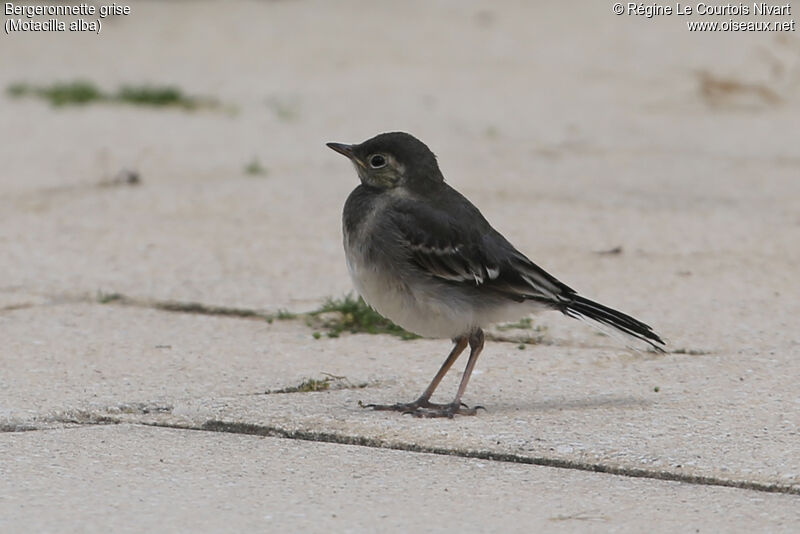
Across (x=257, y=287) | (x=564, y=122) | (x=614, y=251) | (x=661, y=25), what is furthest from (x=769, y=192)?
(x=661, y=25)

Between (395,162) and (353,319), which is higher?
(395,162)

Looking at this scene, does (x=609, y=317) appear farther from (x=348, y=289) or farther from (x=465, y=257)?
(x=348, y=289)

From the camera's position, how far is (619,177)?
9109 millimetres

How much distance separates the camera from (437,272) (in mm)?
4633

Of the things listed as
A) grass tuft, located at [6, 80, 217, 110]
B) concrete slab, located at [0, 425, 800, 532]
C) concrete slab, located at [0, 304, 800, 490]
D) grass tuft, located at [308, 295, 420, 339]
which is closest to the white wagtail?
concrete slab, located at [0, 304, 800, 490]

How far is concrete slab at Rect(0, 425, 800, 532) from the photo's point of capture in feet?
11.3

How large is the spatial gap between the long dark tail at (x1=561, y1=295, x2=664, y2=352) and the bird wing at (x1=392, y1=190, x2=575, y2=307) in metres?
0.04

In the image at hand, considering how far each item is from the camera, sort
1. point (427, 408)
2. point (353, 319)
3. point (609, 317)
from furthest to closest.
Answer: point (353, 319) < point (609, 317) < point (427, 408)

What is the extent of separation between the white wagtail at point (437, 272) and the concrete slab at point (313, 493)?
62 cm

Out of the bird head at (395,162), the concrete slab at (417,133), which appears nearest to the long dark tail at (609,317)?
the bird head at (395,162)

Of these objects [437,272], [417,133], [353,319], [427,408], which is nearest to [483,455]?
[427,408]

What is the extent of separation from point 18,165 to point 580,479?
6159 mm

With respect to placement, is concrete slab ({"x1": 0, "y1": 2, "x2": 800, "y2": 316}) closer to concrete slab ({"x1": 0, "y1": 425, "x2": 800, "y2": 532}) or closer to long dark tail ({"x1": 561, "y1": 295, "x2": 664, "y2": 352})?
long dark tail ({"x1": 561, "y1": 295, "x2": 664, "y2": 352})

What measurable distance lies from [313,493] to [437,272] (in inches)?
46.2
